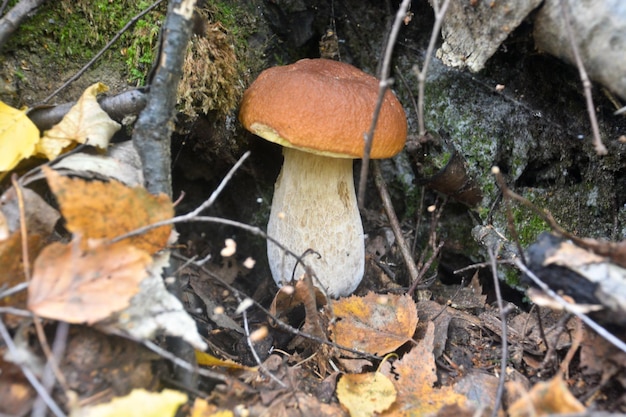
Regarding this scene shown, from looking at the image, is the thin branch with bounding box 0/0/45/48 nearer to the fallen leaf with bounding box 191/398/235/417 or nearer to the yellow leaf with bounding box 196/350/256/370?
the yellow leaf with bounding box 196/350/256/370

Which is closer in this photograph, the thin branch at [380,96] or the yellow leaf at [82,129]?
the thin branch at [380,96]

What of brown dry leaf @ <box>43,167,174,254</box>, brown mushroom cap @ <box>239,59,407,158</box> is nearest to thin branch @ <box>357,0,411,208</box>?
brown mushroom cap @ <box>239,59,407,158</box>

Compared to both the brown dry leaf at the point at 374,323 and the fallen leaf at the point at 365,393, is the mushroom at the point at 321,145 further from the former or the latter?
the fallen leaf at the point at 365,393

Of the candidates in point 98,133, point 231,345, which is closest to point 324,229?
point 231,345

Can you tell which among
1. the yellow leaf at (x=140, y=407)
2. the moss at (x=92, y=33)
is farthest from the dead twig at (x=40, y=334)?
the moss at (x=92, y=33)

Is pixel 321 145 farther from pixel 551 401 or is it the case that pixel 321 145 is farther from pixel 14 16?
pixel 14 16

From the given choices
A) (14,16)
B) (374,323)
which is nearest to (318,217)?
(374,323)

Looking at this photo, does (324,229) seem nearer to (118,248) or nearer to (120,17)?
(118,248)
